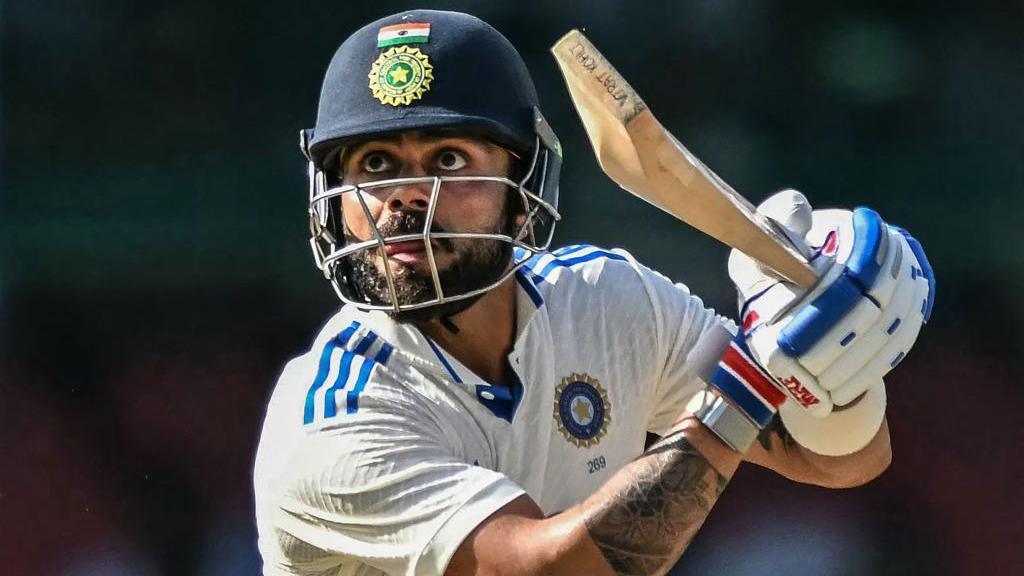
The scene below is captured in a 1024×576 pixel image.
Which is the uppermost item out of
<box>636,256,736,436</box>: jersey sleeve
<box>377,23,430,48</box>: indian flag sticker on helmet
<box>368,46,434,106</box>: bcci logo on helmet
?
<box>377,23,430,48</box>: indian flag sticker on helmet

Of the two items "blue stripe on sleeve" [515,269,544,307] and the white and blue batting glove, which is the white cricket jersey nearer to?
"blue stripe on sleeve" [515,269,544,307]

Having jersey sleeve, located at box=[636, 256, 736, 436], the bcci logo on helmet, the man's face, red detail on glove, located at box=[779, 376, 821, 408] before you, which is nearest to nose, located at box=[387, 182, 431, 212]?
the man's face

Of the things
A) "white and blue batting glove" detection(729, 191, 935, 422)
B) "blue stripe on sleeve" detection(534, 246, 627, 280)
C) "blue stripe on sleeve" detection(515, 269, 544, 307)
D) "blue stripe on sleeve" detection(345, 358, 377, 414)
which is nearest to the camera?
"white and blue batting glove" detection(729, 191, 935, 422)

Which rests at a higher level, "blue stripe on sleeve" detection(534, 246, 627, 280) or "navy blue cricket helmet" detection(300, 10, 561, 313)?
"navy blue cricket helmet" detection(300, 10, 561, 313)

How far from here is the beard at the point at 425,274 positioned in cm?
227

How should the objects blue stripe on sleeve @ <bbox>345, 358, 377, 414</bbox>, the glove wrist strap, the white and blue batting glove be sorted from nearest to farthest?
the white and blue batting glove → the glove wrist strap → blue stripe on sleeve @ <bbox>345, 358, 377, 414</bbox>

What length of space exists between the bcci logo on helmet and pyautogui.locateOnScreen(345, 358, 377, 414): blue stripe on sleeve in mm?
391

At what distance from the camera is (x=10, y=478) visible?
4.16m

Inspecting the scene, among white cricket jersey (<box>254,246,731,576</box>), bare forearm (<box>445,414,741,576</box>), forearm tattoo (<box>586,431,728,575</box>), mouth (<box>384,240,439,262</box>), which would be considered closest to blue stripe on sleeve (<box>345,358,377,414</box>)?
white cricket jersey (<box>254,246,731,576</box>)

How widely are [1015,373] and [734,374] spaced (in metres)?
2.54

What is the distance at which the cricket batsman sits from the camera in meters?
2.00

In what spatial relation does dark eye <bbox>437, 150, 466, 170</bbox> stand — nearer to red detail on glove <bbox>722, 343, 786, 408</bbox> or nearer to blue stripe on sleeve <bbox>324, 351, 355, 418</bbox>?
blue stripe on sleeve <bbox>324, 351, 355, 418</bbox>

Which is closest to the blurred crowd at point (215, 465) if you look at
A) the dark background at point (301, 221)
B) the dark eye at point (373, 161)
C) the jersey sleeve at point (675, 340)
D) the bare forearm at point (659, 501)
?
the dark background at point (301, 221)

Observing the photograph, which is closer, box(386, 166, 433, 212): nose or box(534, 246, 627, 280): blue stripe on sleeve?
box(386, 166, 433, 212): nose
